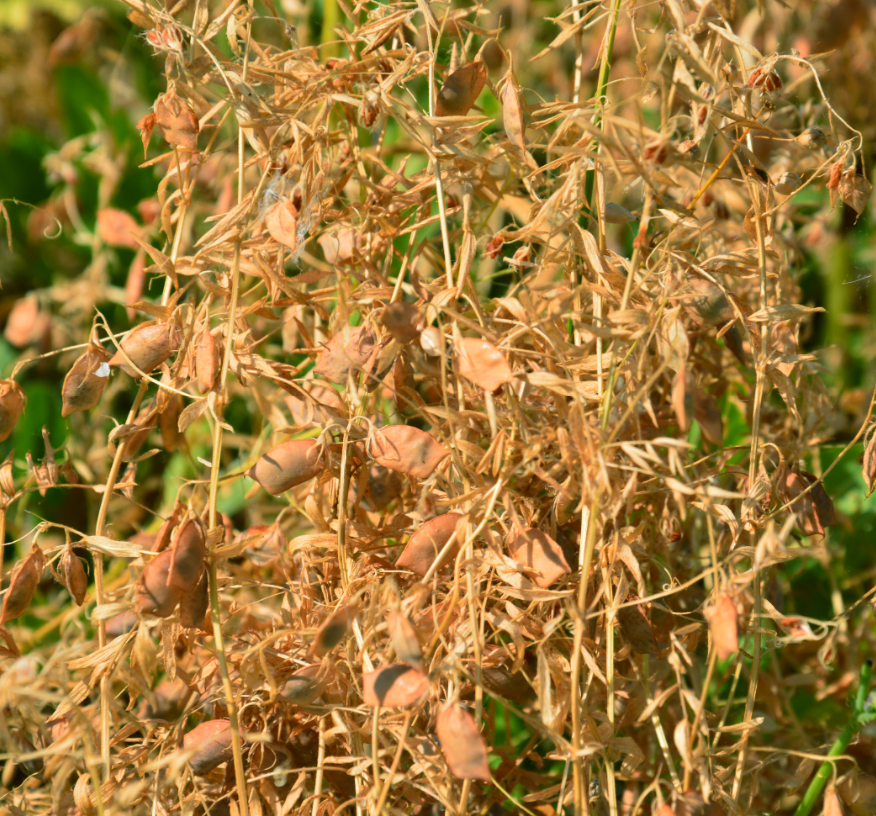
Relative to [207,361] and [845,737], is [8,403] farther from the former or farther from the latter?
[845,737]

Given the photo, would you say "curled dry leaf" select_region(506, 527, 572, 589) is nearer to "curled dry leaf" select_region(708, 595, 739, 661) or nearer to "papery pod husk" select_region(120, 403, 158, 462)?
"curled dry leaf" select_region(708, 595, 739, 661)

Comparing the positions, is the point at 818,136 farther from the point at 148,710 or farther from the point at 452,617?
the point at 148,710

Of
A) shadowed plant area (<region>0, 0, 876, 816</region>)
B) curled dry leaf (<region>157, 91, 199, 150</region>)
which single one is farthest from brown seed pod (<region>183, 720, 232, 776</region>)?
curled dry leaf (<region>157, 91, 199, 150</region>)

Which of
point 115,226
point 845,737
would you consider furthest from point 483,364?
point 115,226

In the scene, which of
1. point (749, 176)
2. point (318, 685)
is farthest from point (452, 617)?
point (749, 176)

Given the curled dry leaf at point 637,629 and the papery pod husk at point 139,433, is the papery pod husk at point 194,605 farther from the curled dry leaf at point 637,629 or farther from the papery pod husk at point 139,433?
the curled dry leaf at point 637,629

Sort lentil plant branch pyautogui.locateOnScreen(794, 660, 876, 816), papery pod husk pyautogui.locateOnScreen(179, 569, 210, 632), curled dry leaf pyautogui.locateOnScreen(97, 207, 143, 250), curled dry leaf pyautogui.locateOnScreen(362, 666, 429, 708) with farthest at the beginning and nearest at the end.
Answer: curled dry leaf pyautogui.locateOnScreen(97, 207, 143, 250) → lentil plant branch pyautogui.locateOnScreen(794, 660, 876, 816) → papery pod husk pyautogui.locateOnScreen(179, 569, 210, 632) → curled dry leaf pyautogui.locateOnScreen(362, 666, 429, 708)
